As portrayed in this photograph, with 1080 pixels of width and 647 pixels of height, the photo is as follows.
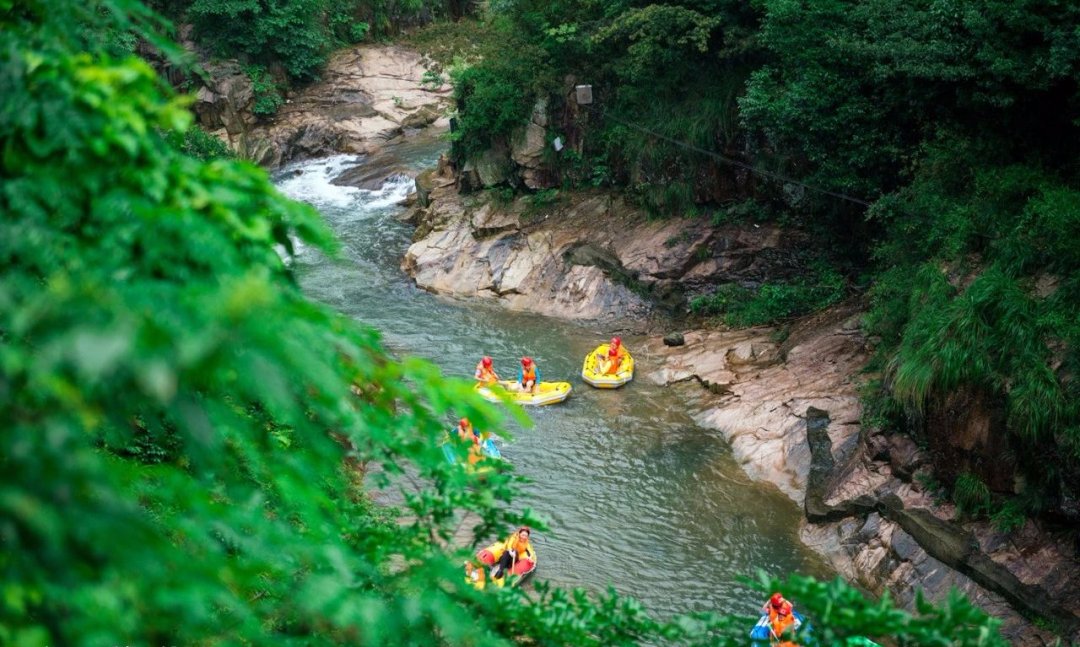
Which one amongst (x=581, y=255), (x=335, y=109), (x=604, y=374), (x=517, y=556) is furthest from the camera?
(x=335, y=109)

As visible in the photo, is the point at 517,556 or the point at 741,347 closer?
the point at 517,556

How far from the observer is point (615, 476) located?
13.3 m

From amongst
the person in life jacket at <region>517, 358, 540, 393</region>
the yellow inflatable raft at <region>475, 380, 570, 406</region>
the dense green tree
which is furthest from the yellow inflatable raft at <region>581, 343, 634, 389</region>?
the dense green tree

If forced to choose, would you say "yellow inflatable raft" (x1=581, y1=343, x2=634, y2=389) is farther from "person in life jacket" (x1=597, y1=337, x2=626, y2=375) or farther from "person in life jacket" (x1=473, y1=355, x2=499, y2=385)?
"person in life jacket" (x1=473, y1=355, x2=499, y2=385)

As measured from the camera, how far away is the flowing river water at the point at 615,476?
37.1 ft

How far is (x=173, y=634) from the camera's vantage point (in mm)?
5156

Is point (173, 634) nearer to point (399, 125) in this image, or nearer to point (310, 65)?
A: point (399, 125)

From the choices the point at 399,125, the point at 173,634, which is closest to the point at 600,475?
the point at 173,634

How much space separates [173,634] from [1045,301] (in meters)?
9.79

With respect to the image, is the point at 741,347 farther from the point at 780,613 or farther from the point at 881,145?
the point at 780,613

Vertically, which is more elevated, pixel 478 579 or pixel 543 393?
pixel 478 579

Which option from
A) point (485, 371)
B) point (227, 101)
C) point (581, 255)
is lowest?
point (485, 371)

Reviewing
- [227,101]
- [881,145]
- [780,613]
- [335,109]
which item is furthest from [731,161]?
[227,101]

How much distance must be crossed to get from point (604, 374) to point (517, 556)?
553cm
